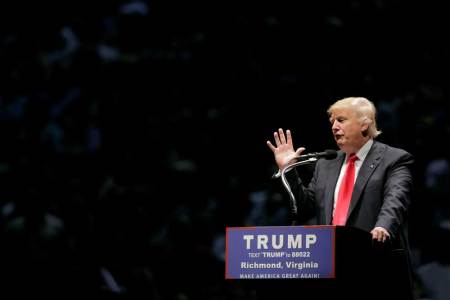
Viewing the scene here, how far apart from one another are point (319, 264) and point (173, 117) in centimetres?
233

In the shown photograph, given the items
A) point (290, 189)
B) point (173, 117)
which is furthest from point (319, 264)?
point (173, 117)

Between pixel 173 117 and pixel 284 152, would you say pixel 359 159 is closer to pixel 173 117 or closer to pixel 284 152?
pixel 284 152

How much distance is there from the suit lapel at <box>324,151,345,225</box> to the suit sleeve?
0.51 feet

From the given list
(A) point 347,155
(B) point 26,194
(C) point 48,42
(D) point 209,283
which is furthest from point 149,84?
(A) point 347,155

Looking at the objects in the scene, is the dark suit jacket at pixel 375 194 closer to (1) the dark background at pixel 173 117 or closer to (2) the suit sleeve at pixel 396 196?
(2) the suit sleeve at pixel 396 196

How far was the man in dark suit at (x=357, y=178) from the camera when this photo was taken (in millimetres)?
1981

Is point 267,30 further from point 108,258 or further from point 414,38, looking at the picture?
point 108,258

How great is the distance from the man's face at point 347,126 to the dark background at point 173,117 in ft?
5.35

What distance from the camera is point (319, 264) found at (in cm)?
178

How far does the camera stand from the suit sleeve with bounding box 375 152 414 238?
1.84 meters

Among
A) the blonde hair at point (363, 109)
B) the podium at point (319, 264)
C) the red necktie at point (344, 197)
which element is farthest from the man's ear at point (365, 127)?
the podium at point (319, 264)

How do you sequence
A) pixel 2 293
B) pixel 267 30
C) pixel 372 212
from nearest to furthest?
pixel 372 212
pixel 2 293
pixel 267 30

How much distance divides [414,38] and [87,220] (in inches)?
81.6

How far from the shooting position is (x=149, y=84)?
13.3ft
